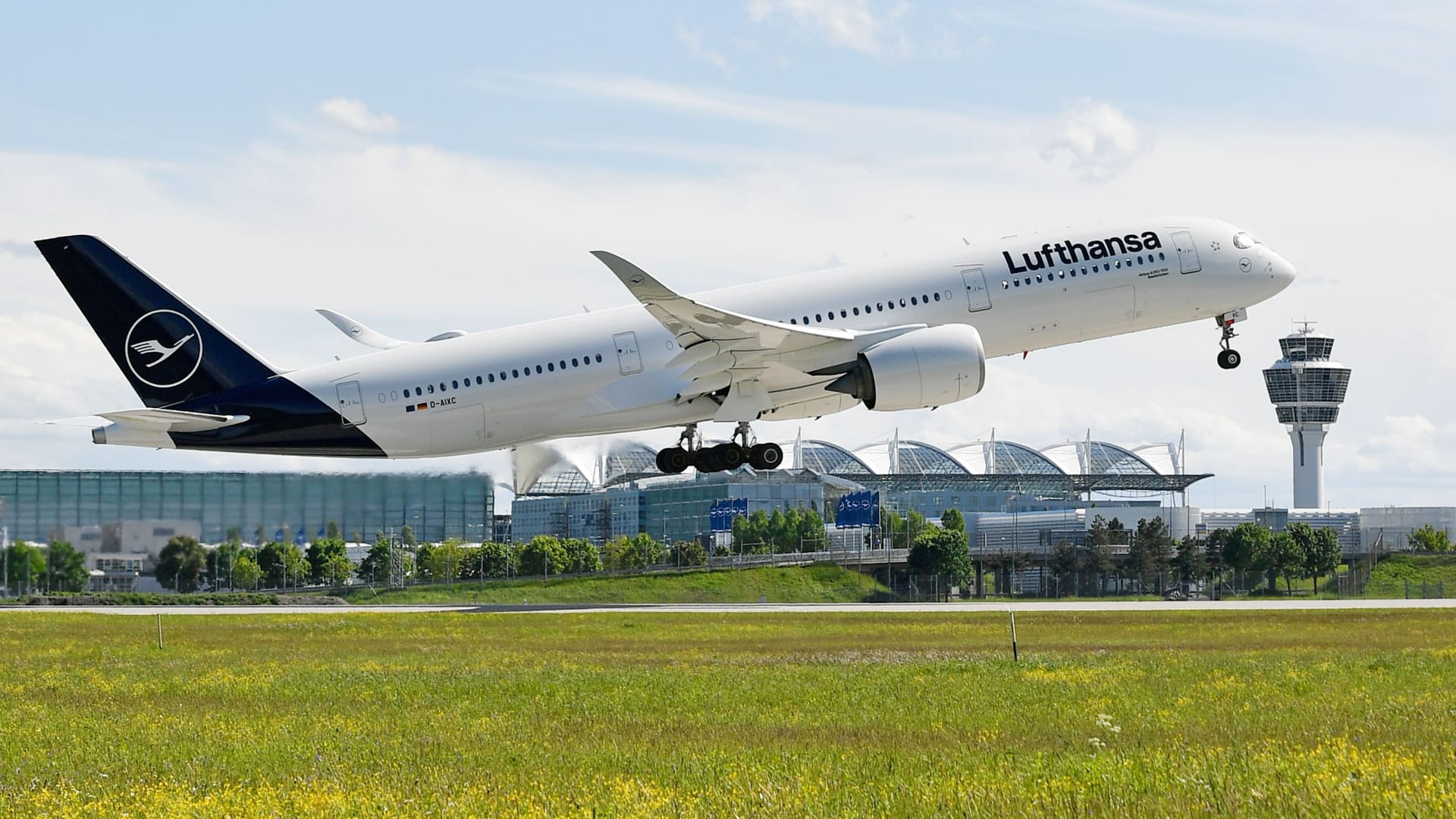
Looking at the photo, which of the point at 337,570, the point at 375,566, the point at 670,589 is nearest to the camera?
the point at 375,566

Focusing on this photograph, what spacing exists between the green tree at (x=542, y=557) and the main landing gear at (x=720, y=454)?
79509mm

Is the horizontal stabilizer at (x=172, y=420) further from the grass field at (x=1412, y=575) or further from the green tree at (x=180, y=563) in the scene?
the grass field at (x=1412, y=575)

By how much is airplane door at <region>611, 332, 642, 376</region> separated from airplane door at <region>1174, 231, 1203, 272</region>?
1576 centimetres

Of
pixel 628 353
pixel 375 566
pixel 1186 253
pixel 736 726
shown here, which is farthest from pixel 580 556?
pixel 736 726

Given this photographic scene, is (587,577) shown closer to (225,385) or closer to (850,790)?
(225,385)

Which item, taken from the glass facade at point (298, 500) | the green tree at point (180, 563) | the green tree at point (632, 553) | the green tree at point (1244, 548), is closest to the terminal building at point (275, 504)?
the glass facade at point (298, 500)

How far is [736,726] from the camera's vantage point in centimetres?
2402

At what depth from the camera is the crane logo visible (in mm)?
43125

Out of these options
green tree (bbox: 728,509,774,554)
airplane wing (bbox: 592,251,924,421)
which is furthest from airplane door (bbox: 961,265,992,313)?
green tree (bbox: 728,509,774,554)

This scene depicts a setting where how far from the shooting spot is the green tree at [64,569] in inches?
2260

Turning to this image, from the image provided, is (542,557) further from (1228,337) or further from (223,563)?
(1228,337)

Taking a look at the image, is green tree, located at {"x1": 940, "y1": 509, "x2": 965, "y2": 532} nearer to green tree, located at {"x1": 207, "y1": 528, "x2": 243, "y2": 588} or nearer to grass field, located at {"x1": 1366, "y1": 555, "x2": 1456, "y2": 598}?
grass field, located at {"x1": 1366, "y1": 555, "x2": 1456, "y2": 598}

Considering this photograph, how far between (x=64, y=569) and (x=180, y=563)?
19.9 feet

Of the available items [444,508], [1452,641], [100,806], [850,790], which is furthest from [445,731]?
[1452,641]
